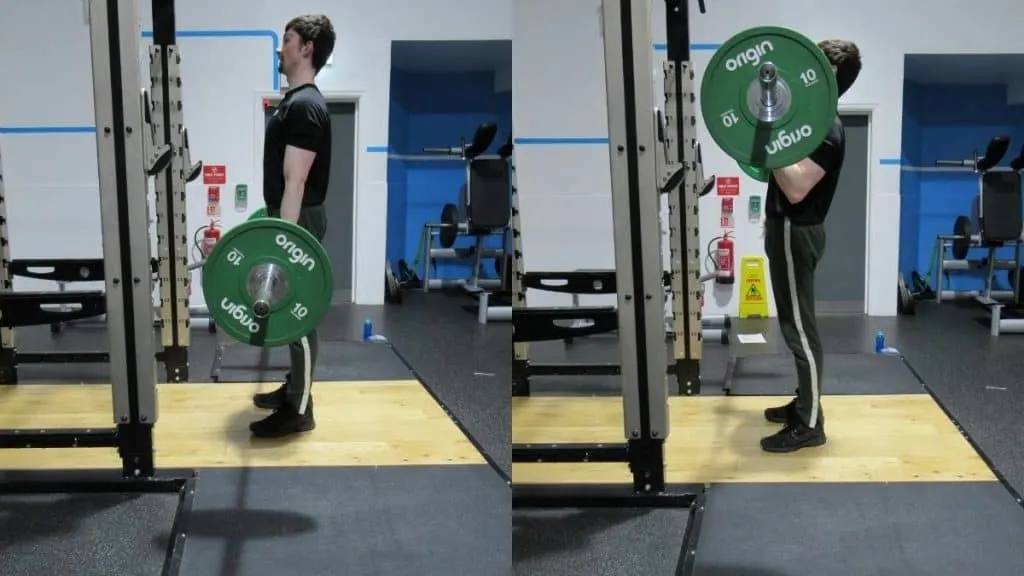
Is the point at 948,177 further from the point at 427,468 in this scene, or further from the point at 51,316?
the point at 51,316

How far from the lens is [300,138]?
2.65m

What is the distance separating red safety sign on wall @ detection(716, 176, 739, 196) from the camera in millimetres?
5887

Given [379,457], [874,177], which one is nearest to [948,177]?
[874,177]

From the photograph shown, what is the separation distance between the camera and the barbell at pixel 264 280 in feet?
7.17

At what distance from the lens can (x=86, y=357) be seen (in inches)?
146

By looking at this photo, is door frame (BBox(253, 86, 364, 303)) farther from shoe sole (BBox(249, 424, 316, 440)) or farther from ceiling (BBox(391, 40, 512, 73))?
shoe sole (BBox(249, 424, 316, 440))

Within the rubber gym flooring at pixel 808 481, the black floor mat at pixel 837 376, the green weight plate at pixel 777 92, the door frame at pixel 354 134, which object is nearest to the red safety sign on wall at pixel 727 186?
the black floor mat at pixel 837 376

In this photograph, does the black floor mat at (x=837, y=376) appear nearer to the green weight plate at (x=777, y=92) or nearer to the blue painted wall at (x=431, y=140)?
the green weight plate at (x=777, y=92)

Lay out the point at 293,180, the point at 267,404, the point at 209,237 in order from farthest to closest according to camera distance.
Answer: the point at 209,237 < the point at 267,404 < the point at 293,180

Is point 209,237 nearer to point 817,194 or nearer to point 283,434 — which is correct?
point 283,434

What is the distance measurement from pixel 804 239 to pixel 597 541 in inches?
42.3

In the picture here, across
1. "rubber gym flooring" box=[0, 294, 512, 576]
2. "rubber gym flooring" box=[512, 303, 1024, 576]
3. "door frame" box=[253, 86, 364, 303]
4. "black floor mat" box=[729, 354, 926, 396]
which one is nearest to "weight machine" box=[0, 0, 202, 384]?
"rubber gym flooring" box=[0, 294, 512, 576]

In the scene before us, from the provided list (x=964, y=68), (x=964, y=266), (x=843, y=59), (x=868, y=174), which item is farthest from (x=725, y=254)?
(x=843, y=59)

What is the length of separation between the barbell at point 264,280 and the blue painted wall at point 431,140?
4.98 metres
